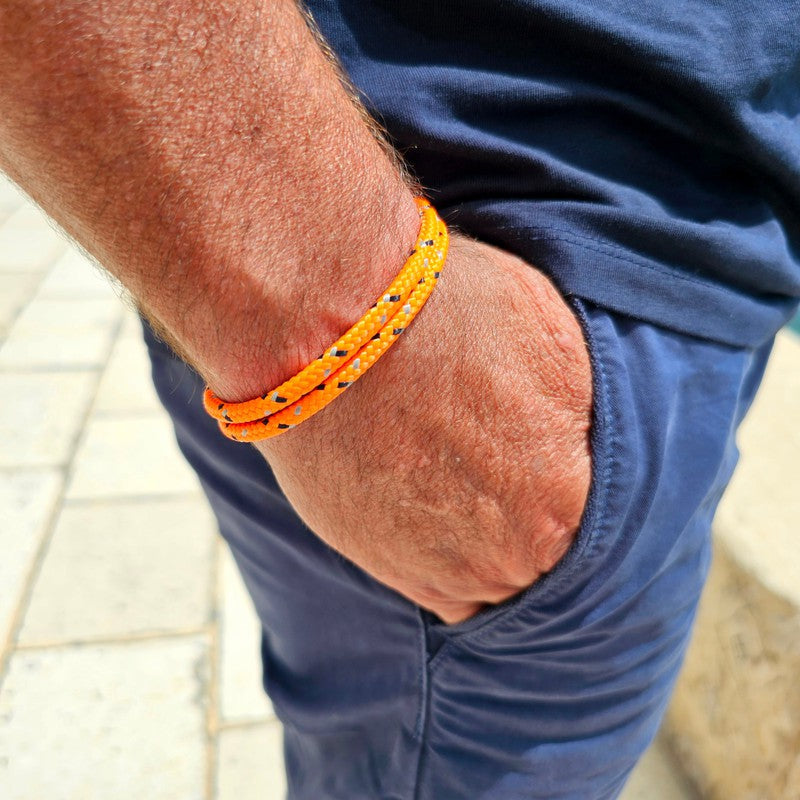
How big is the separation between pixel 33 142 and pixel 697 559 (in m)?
0.72

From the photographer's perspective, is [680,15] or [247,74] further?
[680,15]

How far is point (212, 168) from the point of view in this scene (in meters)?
0.46

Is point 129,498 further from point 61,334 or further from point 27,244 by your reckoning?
point 27,244

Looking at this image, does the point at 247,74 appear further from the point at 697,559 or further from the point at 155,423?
the point at 155,423

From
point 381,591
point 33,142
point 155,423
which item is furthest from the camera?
point 155,423

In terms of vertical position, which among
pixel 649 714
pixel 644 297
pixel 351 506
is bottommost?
pixel 649 714

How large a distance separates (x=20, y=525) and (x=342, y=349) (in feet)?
7.72

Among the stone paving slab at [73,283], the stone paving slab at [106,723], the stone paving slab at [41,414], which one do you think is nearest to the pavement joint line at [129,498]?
the stone paving slab at [41,414]

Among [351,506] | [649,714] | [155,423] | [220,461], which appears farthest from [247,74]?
[155,423]

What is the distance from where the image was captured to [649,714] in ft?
2.77

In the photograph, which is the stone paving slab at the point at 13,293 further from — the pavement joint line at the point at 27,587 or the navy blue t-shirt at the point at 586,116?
the navy blue t-shirt at the point at 586,116

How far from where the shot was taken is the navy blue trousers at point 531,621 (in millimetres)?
631

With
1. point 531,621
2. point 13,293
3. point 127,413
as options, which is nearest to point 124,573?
point 127,413

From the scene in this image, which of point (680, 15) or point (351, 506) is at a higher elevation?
point (680, 15)
